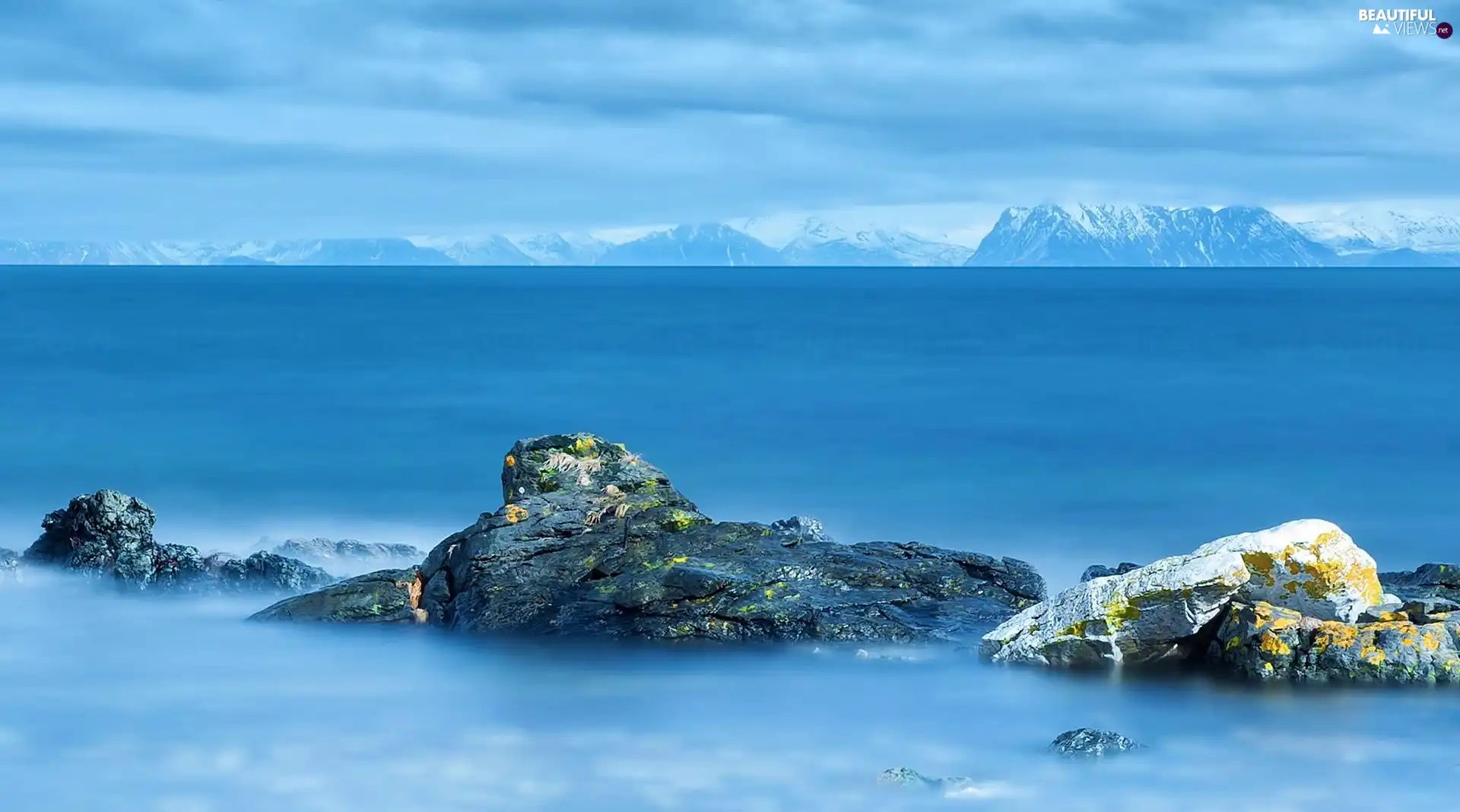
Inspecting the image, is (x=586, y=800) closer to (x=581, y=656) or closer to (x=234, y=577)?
(x=581, y=656)

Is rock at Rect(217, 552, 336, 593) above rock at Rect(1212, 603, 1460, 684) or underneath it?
above

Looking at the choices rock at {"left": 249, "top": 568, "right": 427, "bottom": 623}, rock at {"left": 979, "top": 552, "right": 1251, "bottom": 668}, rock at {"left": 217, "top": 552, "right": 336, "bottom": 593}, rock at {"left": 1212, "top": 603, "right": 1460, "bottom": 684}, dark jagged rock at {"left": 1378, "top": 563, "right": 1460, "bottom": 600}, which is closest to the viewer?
rock at {"left": 1212, "top": 603, "right": 1460, "bottom": 684}

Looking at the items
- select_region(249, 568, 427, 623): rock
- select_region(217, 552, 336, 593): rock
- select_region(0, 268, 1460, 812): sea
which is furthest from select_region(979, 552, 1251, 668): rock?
Answer: select_region(217, 552, 336, 593): rock

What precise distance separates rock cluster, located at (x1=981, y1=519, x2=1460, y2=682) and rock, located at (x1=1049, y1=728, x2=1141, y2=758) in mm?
1640

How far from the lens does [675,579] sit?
13.1m

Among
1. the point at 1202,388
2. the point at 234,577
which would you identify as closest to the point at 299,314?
the point at 1202,388

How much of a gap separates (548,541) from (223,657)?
2870 mm

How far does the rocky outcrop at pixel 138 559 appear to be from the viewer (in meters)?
15.7

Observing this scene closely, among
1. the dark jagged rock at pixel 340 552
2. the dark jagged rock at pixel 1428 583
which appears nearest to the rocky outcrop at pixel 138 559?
the dark jagged rock at pixel 340 552

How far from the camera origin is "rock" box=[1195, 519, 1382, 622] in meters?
11.7

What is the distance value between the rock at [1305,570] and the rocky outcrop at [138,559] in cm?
909

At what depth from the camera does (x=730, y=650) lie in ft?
40.6

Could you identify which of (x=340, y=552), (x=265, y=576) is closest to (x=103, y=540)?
(x=265, y=576)

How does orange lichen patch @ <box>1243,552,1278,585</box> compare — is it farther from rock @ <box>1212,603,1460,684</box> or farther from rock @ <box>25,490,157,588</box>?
rock @ <box>25,490,157,588</box>
